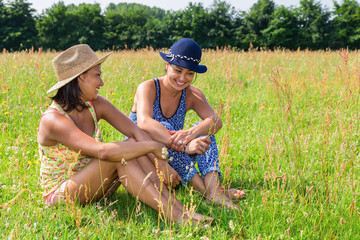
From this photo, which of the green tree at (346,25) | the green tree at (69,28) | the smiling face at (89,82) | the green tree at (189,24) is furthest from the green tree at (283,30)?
the smiling face at (89,82)

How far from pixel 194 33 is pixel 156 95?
125 ft

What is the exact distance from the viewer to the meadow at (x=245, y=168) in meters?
2.09

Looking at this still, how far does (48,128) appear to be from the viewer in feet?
7.39

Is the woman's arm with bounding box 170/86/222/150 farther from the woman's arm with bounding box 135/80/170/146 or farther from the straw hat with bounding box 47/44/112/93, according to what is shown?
the straw hat with bounding box 47/44/112/93

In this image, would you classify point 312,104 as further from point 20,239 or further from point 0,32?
point 0,32

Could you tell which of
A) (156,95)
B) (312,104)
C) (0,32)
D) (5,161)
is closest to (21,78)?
(5,161)

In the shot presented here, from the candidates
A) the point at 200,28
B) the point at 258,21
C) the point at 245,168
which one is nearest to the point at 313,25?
the point at 258,21

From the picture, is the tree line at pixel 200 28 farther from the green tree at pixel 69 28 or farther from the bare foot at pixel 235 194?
the bare foot at pixel 235 194

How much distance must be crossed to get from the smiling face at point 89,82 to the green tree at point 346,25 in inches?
1368

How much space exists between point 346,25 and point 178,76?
38.0 metres

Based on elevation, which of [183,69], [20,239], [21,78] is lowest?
[20,239]

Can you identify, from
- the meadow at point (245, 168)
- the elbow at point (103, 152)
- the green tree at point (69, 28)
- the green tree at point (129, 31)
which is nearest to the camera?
the meadow at point (245, 168)

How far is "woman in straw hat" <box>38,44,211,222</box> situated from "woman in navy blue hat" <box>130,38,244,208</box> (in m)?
0.34

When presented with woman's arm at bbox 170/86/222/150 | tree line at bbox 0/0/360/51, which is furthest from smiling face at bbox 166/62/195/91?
tree line at bbox 0/0/360/51
